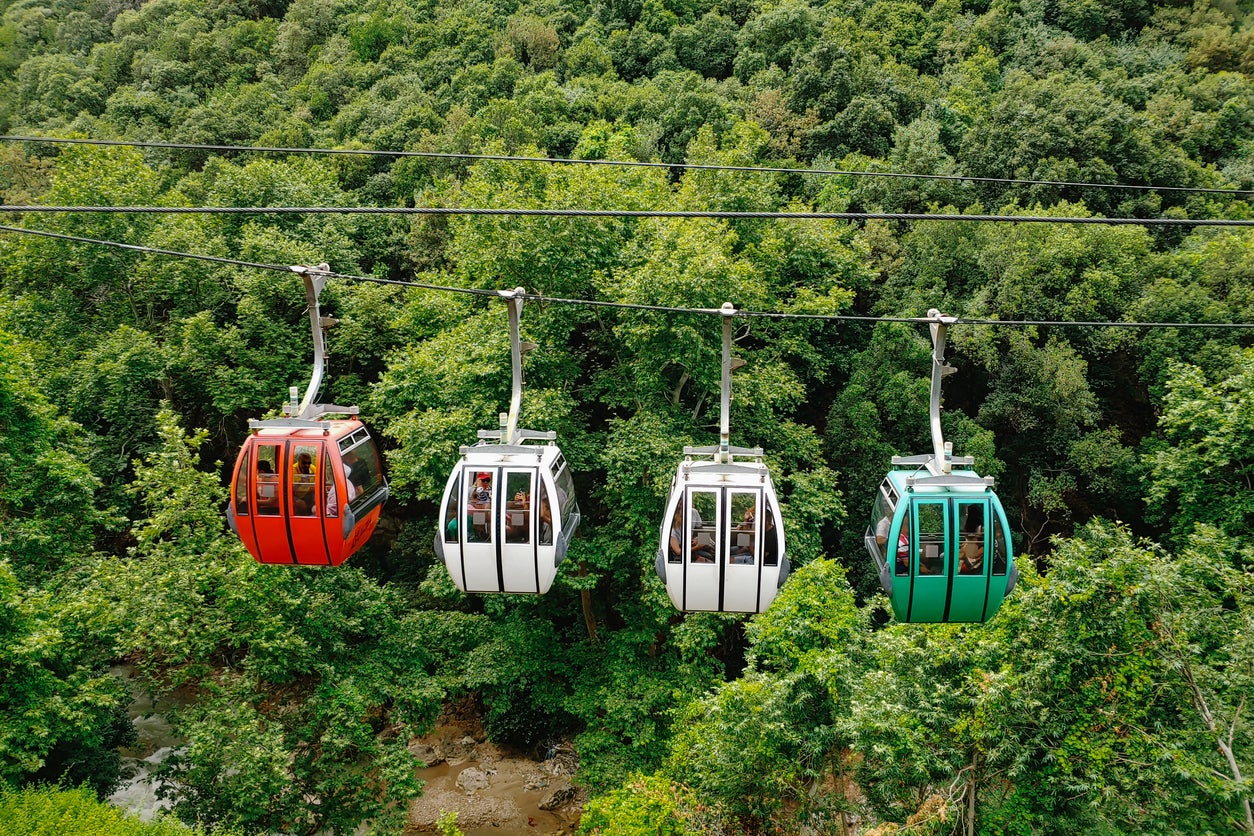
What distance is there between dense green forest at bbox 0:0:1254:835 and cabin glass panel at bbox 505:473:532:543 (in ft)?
15.5

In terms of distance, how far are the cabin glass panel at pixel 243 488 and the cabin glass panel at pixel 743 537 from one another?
19.7ft

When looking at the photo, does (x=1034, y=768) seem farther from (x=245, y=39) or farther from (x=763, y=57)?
(x=245, y=39)

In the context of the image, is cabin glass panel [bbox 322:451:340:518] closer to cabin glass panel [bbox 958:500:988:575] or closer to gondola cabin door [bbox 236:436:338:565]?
gondola cabin door [bbox 236:436:338:565]

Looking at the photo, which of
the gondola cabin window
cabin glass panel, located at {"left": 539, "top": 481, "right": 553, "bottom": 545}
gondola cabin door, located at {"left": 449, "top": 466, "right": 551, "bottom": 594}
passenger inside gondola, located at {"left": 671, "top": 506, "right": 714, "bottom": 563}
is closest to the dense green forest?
passenger inside gondola, located at {"left": 671, "top": 506, "right": 714, "bottom": 563}

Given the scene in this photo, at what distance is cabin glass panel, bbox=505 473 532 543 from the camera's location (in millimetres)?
9273

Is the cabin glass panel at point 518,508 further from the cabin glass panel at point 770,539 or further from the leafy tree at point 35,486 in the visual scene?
the leafy tree at point 35,486

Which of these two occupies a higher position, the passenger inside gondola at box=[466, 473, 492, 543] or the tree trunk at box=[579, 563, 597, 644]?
the passenger inside gondola at box=[466, 473, 492, 543]

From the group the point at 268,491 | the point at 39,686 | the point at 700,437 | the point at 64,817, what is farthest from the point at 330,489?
the point at 700,437

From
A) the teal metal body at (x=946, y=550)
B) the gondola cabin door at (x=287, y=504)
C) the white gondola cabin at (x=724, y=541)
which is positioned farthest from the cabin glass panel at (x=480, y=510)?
the teal metal body at (x=946, y=550)

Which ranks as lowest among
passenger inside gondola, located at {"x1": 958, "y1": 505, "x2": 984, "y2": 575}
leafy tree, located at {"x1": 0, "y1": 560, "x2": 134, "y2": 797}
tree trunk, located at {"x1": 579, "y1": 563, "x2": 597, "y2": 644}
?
tree trunk, located at {"x1": 579, "y1": 563, "x2": 597, "y2": 644}

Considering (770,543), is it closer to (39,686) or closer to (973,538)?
(973,538)

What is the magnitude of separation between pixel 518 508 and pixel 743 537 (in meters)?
2.98

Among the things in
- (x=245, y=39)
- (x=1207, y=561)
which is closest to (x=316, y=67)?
(x=245, y=39)

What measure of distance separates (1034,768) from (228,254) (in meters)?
23.6
